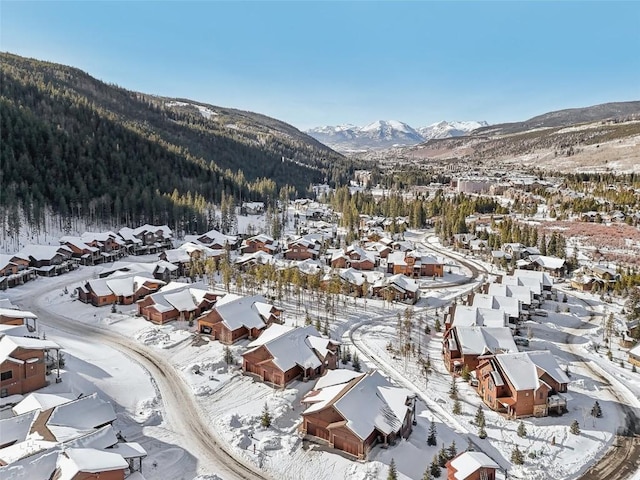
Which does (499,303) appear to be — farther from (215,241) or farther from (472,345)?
(215,241)

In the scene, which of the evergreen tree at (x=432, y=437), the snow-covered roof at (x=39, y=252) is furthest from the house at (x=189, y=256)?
the evergreen tree at (x=432, y=437)

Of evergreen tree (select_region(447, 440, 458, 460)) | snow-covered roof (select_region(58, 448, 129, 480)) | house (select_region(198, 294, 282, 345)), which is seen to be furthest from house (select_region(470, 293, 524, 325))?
snow-covered roof (select_region(58, 448, 129, 480))

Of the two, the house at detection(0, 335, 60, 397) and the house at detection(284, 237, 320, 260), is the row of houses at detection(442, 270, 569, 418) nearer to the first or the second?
the house at detection(0, 335, 60, 397)

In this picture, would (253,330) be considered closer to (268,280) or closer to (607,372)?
(268,280)

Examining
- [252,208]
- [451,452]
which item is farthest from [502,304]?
[252,208]

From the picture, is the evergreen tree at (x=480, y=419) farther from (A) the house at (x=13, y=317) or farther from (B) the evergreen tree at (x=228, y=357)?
(A) the house at (x=13, y=317)

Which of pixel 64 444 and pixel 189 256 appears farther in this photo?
pixel 189 256

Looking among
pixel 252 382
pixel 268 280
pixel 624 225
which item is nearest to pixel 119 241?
pixel 268 280
